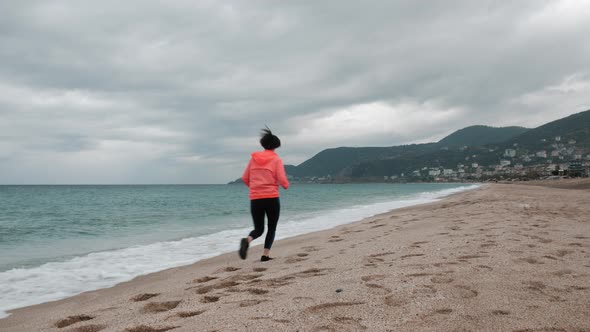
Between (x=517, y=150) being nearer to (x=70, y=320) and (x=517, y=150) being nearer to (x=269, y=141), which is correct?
(x=269, y=141)

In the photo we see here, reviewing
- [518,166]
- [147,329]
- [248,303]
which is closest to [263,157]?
[248,303]

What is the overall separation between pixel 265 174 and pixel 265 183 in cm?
15

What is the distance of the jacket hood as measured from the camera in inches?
231

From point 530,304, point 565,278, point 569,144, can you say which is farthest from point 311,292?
point 569,144

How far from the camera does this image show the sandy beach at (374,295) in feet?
8.41

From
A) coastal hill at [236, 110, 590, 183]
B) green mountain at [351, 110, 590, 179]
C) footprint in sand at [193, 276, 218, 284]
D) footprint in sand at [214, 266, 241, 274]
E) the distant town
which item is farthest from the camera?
green mountain at [351, 110, 590, 179]

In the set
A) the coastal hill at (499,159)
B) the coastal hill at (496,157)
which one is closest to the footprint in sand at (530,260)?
the coastal hill at (499,159)

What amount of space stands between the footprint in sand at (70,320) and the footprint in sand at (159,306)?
53 cm

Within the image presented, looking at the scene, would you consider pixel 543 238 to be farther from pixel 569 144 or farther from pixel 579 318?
pixel 569 144

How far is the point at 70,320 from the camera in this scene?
11.6 ft

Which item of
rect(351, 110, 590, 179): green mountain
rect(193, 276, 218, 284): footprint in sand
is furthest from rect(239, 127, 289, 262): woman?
rect(351, 110, 590, 179): green mountain

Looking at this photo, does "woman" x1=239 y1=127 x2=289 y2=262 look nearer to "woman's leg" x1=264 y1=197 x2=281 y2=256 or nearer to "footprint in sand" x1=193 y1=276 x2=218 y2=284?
"woman's leg" x1=264 y1=197 x2=281 y2=256

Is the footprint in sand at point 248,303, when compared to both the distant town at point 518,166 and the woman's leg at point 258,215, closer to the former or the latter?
the woman's leg at point 258,215

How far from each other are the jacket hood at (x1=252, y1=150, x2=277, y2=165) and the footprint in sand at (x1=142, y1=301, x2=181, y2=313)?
2.73 meters
